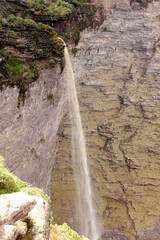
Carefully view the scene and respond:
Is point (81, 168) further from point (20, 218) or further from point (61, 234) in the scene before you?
point (20, 218)

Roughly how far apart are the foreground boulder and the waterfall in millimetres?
12104

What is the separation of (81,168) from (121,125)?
17.4ft

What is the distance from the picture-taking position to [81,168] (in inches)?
635

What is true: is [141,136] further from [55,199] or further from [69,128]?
[55,199]

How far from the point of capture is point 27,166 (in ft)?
37.7

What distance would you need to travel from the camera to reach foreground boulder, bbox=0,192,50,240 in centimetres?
294

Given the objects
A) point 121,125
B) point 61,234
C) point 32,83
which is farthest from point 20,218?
point 121,125

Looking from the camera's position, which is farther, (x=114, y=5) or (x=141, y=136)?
(x=114, y=5)

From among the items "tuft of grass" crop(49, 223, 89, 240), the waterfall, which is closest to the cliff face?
the waterfall

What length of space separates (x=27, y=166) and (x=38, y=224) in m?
8.24

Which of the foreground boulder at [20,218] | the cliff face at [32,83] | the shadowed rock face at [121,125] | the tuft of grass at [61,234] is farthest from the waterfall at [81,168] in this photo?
the foreground boulder at [20,218]

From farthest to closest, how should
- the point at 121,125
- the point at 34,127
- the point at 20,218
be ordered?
the point at 121,125 < the point at 34,127 < the point at 20,218

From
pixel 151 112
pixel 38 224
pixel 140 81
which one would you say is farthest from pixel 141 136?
pixel 38 224

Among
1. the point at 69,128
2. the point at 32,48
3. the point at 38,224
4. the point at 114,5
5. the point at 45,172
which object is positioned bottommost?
the point at 45,172
